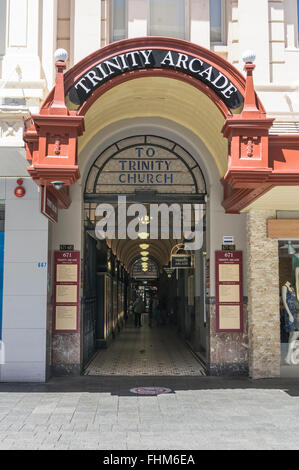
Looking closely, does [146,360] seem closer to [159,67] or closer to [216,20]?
[159,67]

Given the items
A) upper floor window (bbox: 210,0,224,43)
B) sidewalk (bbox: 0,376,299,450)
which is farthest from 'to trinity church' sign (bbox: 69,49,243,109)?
sidewalk (bbox: 0,376,299,450)

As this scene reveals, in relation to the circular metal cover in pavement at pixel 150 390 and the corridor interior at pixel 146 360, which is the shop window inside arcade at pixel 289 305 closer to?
the corridor interior at pixel 146 360

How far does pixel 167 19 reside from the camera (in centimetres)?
1084

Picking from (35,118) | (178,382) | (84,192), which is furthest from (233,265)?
(35,118)

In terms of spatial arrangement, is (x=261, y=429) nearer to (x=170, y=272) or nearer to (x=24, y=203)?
(x=24, y=203)

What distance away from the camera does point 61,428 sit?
6.60 m

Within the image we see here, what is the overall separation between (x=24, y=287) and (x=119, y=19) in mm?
5672

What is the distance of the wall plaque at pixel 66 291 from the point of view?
10430 mm

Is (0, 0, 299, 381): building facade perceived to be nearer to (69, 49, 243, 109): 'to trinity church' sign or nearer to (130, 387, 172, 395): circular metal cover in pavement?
(69, 49, 243, 109): 'to trinity church' sign

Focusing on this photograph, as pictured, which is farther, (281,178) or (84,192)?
(84,192)

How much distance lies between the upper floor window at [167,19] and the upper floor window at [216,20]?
1.89ft

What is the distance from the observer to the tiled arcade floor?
36.5ft

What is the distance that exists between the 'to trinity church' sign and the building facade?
0.02m

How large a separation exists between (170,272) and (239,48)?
641 inches
